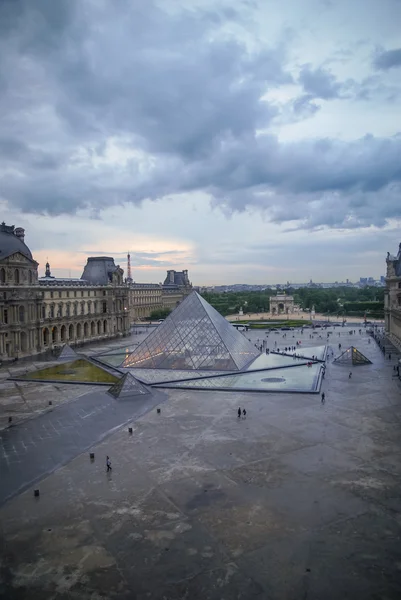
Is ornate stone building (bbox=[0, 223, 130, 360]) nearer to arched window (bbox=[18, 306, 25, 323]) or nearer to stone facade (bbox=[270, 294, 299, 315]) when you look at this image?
arched window (bbox=[18, 306, 25, 323])

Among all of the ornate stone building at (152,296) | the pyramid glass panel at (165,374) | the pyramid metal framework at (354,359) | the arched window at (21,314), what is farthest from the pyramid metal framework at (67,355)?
the ornate stone building at (152,296)

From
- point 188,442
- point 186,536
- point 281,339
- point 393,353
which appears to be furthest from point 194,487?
point 281,339

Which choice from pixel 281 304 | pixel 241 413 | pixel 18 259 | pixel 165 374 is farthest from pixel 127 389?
pixel 281 304

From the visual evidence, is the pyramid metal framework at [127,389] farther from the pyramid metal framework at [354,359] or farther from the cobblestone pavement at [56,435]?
the pyramid metal framework at [354,359]

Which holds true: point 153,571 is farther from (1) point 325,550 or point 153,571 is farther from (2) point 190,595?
(1) point 325,550

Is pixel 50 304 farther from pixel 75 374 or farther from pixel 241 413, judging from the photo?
pixel 241 413

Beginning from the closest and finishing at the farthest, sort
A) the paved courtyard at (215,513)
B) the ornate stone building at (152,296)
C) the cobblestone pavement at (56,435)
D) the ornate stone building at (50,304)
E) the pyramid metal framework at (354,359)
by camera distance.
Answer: the paved courtyard at (215,513) < the cobblestone pavement at (56,435) < the pyramid metal framework at (354,359) < the ornate stone building at (50,304) < the ornate stone building at (152,296)

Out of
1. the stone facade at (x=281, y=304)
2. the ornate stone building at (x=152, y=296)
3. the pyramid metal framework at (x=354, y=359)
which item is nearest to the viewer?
the pyramid metal framework at (x=354, y=359)
